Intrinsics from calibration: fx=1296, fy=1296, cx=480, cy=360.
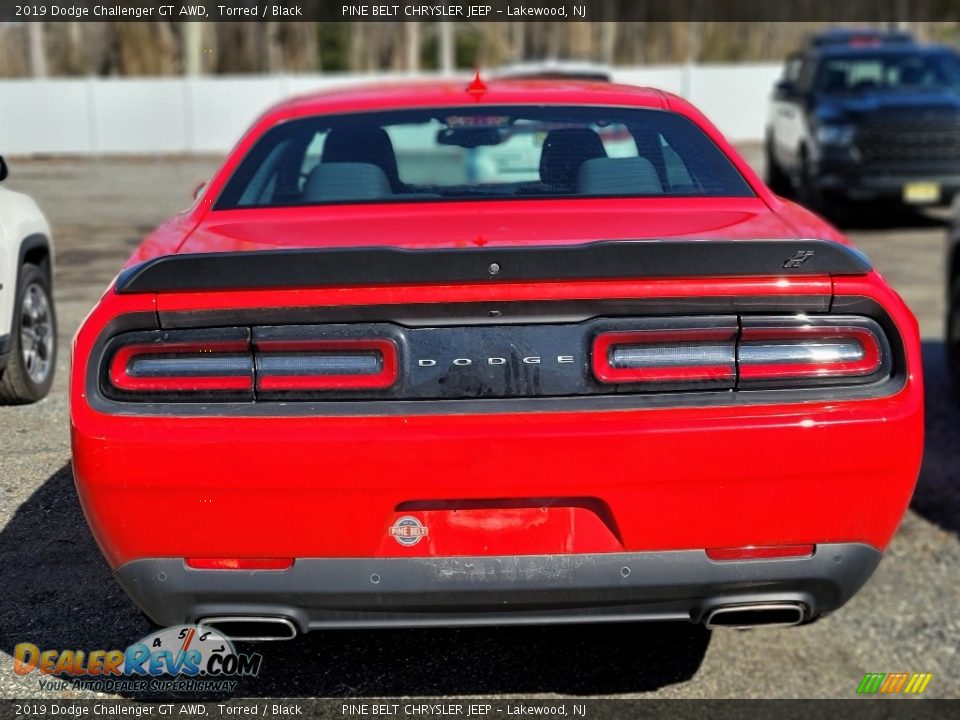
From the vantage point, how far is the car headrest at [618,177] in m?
3.96

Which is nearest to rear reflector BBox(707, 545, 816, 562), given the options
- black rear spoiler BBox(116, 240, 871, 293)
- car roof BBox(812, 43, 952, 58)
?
black rear spoiler BBox(116, 240, 871, 293)

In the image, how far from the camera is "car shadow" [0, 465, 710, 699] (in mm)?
3795

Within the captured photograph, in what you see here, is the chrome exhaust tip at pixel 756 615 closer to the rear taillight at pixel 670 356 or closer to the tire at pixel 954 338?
the rear taillight at pixel 670 356

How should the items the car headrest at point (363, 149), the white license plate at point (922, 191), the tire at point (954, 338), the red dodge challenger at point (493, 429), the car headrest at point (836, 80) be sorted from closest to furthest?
the red dodge challenger at point (493, 429) < the car headrest at point (363, 149) < the tire at point (954, 338) < the white license plate at point (922, 191) < the car headrest at point (836, 80)

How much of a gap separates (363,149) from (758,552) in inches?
78.0

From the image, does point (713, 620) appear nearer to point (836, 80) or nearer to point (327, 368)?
point (327, 368)

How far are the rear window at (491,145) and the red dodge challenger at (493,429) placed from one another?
96 cm

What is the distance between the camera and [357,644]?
4047 millimetres

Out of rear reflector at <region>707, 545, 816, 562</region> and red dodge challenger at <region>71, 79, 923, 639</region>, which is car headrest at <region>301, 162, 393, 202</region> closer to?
red dodge challenger at <region>71, 79, 923, 639</region>

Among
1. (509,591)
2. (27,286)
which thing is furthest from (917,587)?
(27,286)

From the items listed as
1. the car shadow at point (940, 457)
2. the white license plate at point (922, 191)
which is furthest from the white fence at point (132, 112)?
the car shadow at point (940, 457)

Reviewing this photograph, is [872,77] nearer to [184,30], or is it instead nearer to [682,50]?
[184,30]

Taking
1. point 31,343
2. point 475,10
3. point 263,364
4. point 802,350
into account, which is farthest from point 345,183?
point 475,10

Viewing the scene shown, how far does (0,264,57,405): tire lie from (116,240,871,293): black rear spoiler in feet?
7.87
